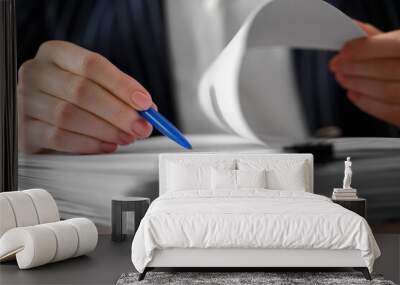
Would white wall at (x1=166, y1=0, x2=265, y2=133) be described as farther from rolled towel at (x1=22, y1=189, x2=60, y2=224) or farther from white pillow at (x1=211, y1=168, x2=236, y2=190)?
rolled towel at (x1=22, y1=189, x2=60, y2=224)

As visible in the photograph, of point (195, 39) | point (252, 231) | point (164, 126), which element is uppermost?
point (195, 39)

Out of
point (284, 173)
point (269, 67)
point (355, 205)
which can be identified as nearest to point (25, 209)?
point (284, 173)

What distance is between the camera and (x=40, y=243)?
4.91m

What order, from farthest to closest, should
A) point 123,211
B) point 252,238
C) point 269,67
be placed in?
point 269,67, point 123,211, point 252,238

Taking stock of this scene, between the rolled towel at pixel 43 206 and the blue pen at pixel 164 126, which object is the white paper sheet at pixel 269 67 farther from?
the rolled towel at pixel 43 206

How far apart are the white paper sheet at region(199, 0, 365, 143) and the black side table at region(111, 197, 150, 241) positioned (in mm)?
1189

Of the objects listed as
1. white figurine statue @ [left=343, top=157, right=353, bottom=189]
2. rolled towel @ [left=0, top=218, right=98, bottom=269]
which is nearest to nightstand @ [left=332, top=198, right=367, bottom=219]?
white figurine statue @ [left=343, top=157, right=353, bottom=189]

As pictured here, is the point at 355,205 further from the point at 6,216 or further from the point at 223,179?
the point at 6,216

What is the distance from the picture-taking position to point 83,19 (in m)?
6.88

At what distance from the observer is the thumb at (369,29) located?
6.77 m

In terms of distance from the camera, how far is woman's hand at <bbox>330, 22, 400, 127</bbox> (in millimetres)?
6746

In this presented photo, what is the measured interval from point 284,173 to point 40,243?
246cm

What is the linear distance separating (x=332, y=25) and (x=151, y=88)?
193cm

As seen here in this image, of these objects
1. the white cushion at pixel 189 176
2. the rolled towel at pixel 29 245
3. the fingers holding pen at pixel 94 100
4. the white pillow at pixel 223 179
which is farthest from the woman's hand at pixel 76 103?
the rolled towel at pixel 29 245
